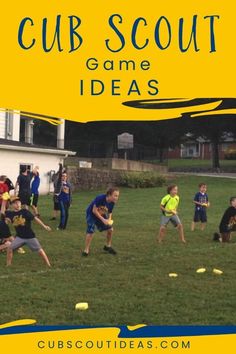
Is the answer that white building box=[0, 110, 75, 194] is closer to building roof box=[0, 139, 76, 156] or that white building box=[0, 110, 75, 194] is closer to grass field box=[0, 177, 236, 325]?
building roof box=[0, 139, 76, 156]

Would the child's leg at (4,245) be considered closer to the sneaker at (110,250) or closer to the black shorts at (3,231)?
the black shorts at (3,231)

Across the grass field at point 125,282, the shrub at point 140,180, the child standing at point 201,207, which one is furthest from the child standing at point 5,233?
the shrub at point 140,180

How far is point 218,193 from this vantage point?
93.6 feet

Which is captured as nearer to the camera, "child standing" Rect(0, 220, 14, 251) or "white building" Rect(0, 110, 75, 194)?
"child standing" Rect(0, 220, 14, 251)

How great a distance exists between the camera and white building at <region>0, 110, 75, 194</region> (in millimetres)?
26062

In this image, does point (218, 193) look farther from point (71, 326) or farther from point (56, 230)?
point (71, 326)

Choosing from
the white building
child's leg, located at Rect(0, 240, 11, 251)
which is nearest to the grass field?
child's leg, located at Rect(0, 240, 11, 251)

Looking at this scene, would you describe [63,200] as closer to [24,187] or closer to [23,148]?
[24,187]

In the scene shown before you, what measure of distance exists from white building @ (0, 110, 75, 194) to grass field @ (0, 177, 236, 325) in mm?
12677

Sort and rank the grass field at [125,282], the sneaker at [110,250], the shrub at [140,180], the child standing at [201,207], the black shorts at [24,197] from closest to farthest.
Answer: the grass field at [125,282] < the sneaker at [110,250] < the child standing at [201,207] < the black shorts at [24,197] < the shrub at [140,180]

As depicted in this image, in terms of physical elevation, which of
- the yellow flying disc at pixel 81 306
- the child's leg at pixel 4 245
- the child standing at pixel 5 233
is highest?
the child standing at pixel 5 233

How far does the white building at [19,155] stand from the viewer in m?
26.1

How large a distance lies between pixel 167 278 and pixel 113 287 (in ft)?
3.58

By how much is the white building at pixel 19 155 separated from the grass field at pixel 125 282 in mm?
12677
